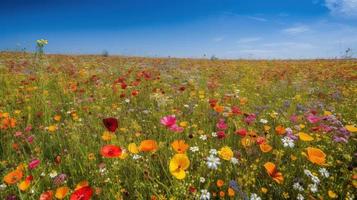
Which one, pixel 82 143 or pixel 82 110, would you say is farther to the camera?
pixel 82 110

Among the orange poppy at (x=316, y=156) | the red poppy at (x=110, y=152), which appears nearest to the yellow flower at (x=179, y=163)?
the red poppy at (x=110, y=152)

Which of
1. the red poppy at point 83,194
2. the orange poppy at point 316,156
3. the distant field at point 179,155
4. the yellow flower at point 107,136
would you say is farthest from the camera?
the yellow flower at point 107,136

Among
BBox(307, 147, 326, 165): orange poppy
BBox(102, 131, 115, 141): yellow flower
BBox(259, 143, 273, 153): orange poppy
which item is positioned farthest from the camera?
BBox(102, 131, 115, 141): yellow flower

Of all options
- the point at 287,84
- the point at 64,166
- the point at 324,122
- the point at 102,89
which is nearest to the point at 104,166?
the point at 64,166

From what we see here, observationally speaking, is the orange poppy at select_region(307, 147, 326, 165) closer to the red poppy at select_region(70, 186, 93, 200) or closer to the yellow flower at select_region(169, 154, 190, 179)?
the yellow flower at select_region(169, 154, 190, 179)

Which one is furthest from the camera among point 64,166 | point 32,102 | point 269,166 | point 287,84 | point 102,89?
point 287,84

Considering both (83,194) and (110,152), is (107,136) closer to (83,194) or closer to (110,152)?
(110,152)

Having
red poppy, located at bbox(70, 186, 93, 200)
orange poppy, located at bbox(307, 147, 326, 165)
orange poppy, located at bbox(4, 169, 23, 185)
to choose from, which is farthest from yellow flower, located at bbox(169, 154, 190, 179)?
orange poppy, located at bbox(4, 169, 23, 185)

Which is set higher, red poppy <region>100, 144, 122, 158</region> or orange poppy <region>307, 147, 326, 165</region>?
red poppy <region>100, 144, 122, 158</region>

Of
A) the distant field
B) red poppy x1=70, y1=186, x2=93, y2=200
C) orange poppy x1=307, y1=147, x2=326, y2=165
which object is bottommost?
the distant field

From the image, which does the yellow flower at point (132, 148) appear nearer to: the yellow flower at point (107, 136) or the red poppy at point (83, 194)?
the yellow flower at point (107, 136)

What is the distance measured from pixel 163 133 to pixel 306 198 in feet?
6.24

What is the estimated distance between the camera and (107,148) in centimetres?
191

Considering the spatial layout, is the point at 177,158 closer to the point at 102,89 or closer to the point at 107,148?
the point at 107,148
